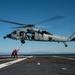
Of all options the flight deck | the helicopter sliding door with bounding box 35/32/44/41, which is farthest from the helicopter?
the flight deck

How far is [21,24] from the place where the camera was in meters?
46.8

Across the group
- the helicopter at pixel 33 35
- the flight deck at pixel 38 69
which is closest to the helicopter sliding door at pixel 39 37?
the helicopter at pixel 33 35

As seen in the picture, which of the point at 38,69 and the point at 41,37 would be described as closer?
the point at 38,69

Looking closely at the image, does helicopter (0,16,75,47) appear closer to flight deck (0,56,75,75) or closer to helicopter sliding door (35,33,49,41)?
helicopter sliding door (35,33,49,41)

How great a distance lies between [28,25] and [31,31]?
194 cm

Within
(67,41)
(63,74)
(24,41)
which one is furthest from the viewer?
(67,41)

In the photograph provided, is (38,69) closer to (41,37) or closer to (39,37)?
(39,37)

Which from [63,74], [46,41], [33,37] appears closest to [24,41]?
[33,37]

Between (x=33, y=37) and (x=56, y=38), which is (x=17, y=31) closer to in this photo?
(x=33, y=37)

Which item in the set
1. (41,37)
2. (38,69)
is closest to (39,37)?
(41,37)

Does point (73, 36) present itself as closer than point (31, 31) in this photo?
No

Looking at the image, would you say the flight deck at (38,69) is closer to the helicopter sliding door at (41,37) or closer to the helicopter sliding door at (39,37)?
the helicopter sliding door at (39,37)

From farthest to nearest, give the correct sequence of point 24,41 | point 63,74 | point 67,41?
point 67,41, point 24,41, point 63,74

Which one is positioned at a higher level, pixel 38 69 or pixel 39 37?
pixel 39 37
